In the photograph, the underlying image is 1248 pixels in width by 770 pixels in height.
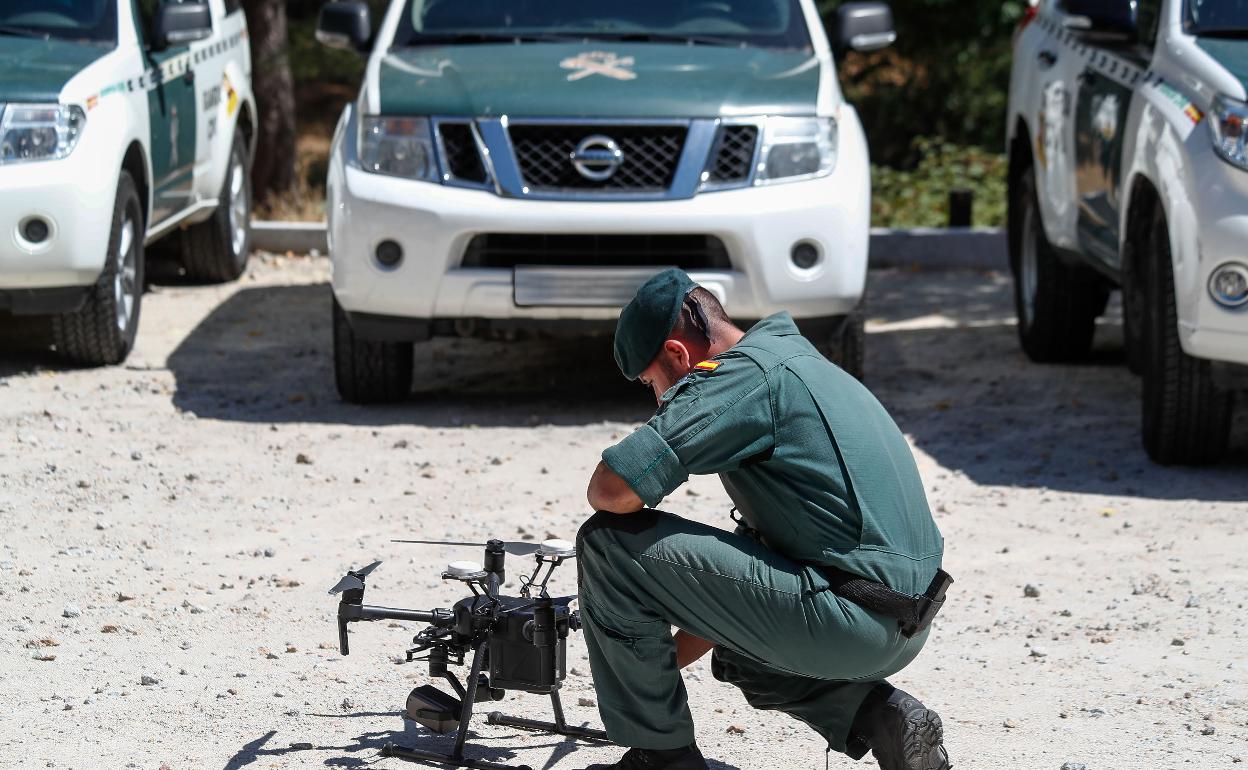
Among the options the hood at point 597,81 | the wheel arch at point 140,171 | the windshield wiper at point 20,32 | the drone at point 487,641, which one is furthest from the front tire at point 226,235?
the drone at point 487,641

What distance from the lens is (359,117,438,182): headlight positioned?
7.23m

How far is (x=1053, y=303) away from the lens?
28.3 feet

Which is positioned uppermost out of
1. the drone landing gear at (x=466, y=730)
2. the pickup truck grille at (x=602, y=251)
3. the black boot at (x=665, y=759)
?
the black boot at (x=665, y=759)

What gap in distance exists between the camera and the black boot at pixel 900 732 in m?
3.78

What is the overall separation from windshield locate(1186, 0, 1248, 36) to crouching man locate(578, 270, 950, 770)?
3644 mm

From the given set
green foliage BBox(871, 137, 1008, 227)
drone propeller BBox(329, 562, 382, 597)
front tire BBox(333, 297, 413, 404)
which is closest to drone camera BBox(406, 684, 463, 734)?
drone propeller BBox(329, 562, 382, 597)

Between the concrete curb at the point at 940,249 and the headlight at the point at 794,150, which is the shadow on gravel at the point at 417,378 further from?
the concrete curb at the point at 940,249

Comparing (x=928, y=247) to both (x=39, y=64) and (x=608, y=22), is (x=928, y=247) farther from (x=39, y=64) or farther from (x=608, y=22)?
(x=39, y=64)

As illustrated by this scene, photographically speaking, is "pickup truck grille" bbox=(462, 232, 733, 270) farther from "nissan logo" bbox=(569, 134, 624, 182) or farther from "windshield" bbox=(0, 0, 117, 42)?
"windshield" bbox=(0, 0, 117, 42)

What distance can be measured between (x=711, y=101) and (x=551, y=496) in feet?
5.73

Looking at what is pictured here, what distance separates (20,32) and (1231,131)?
5.12m

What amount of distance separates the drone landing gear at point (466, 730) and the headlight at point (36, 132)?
4.16 m

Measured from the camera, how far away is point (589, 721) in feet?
14.6

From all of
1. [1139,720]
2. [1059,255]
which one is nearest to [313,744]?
[1139,720]
